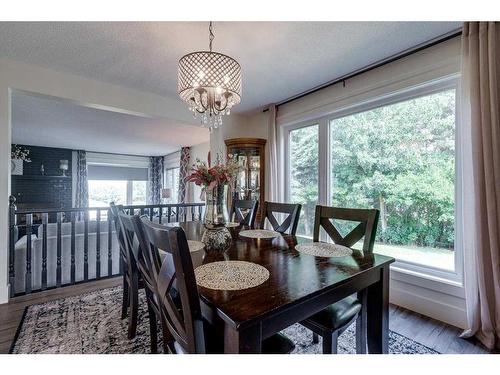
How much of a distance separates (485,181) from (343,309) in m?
1.37

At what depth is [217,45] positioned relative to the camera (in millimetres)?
2051

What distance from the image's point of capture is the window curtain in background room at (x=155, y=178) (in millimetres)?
8055

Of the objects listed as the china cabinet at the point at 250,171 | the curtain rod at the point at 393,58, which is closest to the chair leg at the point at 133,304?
the china cabinet at the point at 250,171

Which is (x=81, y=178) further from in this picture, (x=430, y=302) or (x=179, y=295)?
(x=430, y=302)

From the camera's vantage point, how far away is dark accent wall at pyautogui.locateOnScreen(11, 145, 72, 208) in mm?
6078

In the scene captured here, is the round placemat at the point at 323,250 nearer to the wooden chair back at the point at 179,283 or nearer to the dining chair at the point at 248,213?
the wooden chair back at the point at 179,283

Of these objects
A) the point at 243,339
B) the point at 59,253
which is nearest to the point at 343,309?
the point at 243,339

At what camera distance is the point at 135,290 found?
1.58 m

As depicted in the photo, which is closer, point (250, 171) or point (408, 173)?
point (408, 173)

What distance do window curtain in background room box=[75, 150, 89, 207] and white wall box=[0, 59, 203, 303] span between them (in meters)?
5.09

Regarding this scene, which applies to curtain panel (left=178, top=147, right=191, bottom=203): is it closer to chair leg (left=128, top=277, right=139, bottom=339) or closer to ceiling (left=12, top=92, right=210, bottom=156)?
ceiling (left=12, top=92, right=210, bottom=156)

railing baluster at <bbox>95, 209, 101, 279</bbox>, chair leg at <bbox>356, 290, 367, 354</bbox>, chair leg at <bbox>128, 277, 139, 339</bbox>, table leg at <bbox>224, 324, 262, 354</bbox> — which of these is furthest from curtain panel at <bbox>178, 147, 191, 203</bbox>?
table leg at <bbox>224, 324, 262, 354</bbox>

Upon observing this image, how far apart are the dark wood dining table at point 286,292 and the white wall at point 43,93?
2.23 m
